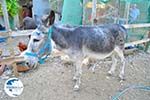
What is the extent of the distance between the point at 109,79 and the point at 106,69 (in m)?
0.46

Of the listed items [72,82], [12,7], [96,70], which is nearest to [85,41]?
[72,82]

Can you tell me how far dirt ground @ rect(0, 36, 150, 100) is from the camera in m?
4.05

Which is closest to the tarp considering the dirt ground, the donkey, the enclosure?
the enclosure

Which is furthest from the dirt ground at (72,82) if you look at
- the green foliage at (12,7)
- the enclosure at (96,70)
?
the green foliage at (12,7)

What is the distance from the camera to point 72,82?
4457 millimetres

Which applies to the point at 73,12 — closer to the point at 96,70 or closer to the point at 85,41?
the point at 96,70

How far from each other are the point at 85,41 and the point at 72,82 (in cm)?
96

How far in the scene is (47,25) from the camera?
3.47 metres

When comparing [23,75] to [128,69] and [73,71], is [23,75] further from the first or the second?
[128,69]

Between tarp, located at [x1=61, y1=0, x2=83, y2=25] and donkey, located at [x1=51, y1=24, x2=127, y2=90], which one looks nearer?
donkey, located at [x1=51, y1=24, x2=127, y2=90]

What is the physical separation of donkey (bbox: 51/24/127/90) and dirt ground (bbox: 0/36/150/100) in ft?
0.83

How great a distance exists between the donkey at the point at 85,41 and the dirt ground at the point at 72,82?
25 cm

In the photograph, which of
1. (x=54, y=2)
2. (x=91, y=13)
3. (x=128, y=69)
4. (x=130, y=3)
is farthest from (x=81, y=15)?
(x=54, y=2)

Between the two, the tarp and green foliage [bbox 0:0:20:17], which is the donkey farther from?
green foliage [bbox 0:0:20:17]
